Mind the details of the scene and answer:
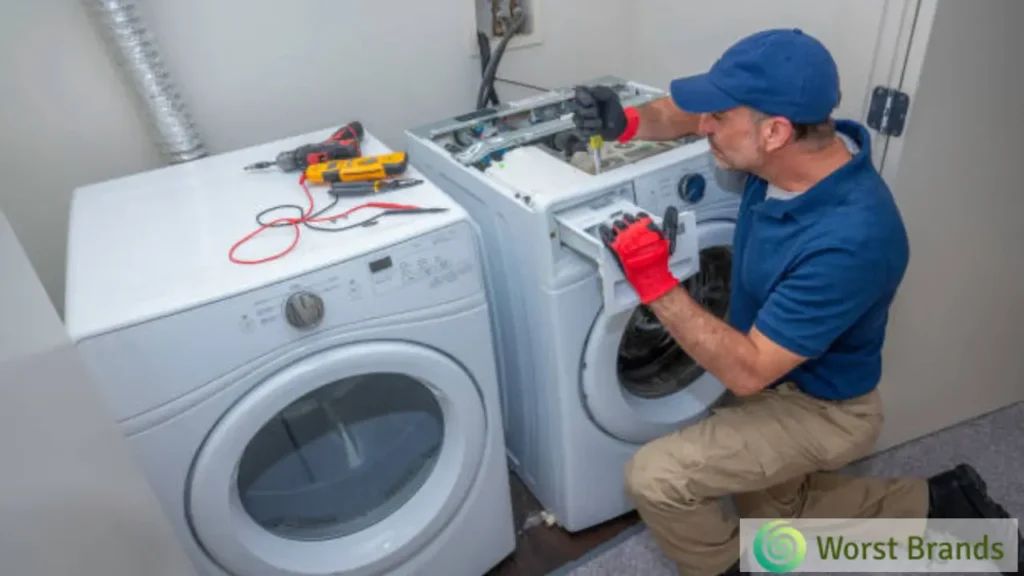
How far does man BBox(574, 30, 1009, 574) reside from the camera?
1048mm

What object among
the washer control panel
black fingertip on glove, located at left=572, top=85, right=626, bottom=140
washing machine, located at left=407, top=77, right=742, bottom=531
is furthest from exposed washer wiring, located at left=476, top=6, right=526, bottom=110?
the washer control panel

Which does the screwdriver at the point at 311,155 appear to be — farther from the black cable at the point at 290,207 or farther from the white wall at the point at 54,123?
the white wall at the point at 54,123

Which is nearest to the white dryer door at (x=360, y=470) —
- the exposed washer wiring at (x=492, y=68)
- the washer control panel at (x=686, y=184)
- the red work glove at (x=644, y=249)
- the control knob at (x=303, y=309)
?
the control knob at (x=303, y=309)

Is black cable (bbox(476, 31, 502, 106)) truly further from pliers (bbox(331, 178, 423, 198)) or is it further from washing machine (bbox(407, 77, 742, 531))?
pliers (bbox(331, 178, 423, 198))

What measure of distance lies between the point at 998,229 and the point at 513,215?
1.04 meters

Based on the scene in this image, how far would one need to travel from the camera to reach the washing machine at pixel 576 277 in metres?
1.21

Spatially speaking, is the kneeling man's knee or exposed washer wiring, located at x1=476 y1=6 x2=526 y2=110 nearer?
the kneeling man's knee

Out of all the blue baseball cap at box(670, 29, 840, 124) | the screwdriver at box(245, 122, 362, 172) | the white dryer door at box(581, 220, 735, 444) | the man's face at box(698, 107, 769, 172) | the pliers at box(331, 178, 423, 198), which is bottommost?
the white dryer door at box(581, 220, 735, 444)

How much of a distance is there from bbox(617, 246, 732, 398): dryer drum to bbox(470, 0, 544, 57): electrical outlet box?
0.78m

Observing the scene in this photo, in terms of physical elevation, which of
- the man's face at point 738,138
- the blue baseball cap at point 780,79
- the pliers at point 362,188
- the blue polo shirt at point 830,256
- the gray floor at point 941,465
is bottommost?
the gray floor at point 941,465

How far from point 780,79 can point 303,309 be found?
0.77m

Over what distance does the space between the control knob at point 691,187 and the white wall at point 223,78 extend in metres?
0.77

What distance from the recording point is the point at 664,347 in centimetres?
158

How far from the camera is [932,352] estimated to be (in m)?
1.57
